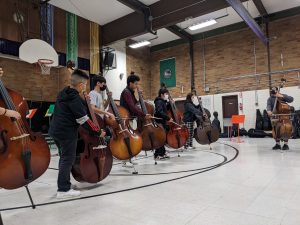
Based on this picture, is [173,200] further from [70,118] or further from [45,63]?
[45,63]

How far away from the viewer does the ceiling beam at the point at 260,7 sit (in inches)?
370

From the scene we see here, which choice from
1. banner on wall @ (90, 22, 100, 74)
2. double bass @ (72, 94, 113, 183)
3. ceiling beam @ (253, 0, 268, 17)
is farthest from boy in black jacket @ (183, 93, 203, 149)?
ceiling beam @ (253, 0, 268, 17)

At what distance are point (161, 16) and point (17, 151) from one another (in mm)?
7841

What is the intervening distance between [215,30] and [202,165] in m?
9.35

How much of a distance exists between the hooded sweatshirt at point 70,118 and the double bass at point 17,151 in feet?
1.05

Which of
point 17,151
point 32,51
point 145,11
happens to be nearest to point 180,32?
point 145,11

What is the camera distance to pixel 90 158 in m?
2.75

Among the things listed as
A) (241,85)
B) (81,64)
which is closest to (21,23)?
(81,64)

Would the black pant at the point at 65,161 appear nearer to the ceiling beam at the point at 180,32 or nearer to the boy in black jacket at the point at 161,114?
the boy in black jacket at the point at 161,114

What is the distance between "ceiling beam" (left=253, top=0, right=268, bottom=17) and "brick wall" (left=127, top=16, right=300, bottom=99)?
60 cm

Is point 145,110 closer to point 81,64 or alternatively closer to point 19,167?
point 19,167

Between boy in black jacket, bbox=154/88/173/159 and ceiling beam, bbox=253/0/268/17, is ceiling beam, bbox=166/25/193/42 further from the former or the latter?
boy in black jacket, bbox=154/88/173/159

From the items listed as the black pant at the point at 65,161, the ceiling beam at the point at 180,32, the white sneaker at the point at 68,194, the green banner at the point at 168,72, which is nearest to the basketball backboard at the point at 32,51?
the black pant at the point at 65,161

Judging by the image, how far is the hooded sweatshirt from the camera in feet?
8.29
